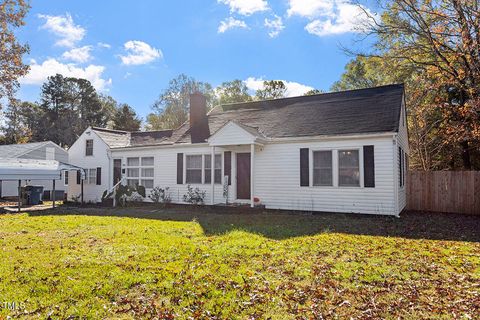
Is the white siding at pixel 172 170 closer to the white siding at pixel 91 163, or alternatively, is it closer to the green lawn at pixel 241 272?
the white siding at pixel 91 163

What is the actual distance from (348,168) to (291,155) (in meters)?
2.18

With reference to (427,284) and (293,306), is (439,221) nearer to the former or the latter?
(427,284)

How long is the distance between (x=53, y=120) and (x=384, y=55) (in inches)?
1744

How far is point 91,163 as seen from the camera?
59.6ft

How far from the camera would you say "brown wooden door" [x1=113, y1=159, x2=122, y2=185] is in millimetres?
16922

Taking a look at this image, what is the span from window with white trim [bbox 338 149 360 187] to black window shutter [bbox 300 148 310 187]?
1.15 metres

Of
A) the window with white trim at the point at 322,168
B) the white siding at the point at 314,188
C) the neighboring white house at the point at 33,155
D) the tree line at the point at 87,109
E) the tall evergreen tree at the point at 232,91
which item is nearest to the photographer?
the white siding at the point at 314,188

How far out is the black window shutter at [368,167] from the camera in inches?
429

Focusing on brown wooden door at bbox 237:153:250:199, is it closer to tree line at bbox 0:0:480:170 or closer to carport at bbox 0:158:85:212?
tree line at bbox 0:0:480:170

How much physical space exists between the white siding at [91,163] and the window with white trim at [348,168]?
1196 cm

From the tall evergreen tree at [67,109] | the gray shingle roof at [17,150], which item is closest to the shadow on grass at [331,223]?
the gray shingle roof at [17,150]

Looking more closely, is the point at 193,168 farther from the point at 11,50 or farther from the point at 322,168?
the point at 11,50

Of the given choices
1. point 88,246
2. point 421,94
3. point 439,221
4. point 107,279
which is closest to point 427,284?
point 107,279

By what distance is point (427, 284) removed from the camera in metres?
4.55
